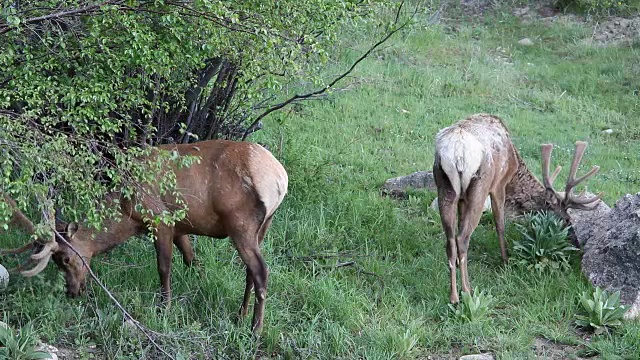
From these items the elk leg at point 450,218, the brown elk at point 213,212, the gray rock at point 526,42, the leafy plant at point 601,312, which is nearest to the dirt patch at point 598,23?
the gray rock at point 526,42

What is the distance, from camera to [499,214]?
7645 millimetres

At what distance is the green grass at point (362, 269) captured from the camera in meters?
5.91

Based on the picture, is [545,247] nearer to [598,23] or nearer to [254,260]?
[254,260]

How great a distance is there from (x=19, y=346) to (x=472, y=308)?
3.25 m

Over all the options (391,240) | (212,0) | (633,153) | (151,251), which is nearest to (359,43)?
(633,153)

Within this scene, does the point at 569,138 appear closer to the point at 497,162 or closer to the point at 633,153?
the point at 633,153

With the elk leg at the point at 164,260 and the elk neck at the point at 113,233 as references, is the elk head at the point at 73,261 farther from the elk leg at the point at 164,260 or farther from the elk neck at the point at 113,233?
the elk leg at the point at 164,260

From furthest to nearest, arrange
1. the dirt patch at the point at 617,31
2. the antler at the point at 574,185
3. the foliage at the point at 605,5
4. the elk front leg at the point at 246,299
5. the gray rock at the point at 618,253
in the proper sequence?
the foliage at the point at 605,5 < the dirt patch at the point at 617,31 < the antler at the point at 574,185 < the gray rock at the point at 618,253 < the elk front leg at the point at 246,299

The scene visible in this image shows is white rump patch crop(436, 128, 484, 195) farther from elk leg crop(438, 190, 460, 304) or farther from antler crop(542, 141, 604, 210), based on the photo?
antler crop(542, 141, 604, 210)

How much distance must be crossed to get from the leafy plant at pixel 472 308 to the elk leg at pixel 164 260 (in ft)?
7.20

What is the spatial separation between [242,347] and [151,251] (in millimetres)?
1718

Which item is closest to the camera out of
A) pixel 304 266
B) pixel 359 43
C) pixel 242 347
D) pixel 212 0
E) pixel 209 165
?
pixel 212 0

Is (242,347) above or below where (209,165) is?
below

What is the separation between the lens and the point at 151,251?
23.3 ft
